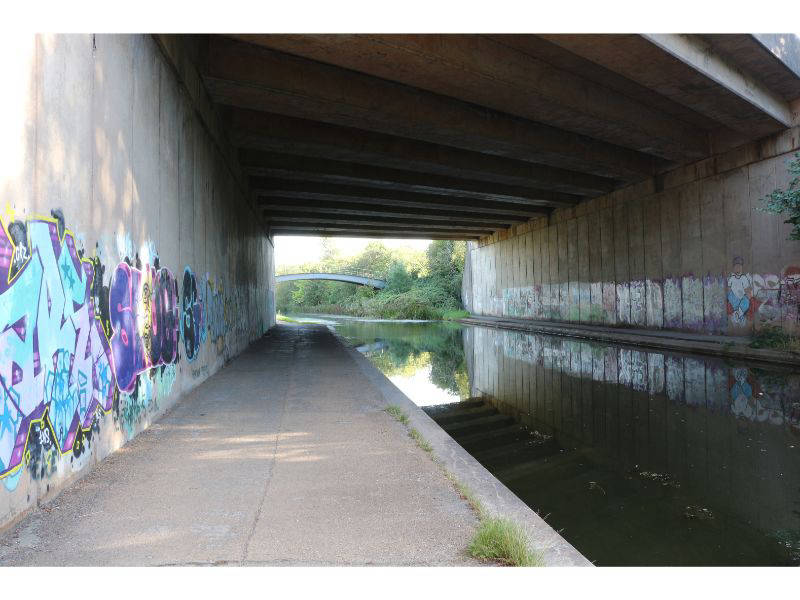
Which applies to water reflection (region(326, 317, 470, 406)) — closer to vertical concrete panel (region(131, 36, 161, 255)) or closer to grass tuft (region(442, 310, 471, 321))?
vertical concrete panel (region(131, 36, 161, 255))

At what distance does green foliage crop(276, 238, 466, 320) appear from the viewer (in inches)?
1785

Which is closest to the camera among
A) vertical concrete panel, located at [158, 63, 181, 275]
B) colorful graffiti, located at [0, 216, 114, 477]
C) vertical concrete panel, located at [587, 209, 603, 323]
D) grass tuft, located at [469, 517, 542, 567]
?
grass tuft, located at [469, 517, 542, 567]

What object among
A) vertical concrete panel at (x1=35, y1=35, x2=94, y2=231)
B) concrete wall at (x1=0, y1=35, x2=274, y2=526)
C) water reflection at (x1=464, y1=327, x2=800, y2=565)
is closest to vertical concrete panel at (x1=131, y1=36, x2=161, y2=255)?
concrete wall at (x1=0, y1=35, x2=274, y2=526)

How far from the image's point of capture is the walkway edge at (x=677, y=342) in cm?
1215

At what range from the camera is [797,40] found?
11.8 meters

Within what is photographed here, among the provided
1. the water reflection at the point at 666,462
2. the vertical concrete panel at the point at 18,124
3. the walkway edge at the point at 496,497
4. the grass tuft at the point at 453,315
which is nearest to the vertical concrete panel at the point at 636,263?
the water reflection at the point at 666,462

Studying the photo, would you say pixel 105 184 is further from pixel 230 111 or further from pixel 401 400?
pixel 230 111

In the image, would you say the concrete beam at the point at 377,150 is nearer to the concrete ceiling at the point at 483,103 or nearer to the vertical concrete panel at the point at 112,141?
the concrete ceiling at the point at 483,103

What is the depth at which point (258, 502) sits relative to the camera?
3.73 metres

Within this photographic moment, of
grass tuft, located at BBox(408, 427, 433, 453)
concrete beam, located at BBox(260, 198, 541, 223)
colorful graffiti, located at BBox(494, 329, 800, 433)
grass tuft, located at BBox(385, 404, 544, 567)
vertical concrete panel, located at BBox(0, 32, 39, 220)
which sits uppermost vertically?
concrete beam, located at BBox(260, 198, 541, 223)

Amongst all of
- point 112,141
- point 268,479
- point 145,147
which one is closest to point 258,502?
point 268,479

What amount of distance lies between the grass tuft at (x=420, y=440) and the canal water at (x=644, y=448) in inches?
39.2

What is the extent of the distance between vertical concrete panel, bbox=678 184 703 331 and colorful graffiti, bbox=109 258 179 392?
16.0 m

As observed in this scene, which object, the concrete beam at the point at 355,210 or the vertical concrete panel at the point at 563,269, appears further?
the vertical concrete panel at the point at 563,269
